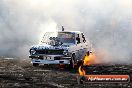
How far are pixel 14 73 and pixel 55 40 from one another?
12.3ft

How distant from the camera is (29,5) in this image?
128 feet

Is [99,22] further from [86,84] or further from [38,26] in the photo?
[86,84]

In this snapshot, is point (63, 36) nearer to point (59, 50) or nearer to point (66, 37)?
point (66, 37)

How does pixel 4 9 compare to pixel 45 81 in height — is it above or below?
above

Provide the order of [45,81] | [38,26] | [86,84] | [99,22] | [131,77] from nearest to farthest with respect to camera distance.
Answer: [86,84] < [45,81] < [131,77] < [38,26] < [99,22]

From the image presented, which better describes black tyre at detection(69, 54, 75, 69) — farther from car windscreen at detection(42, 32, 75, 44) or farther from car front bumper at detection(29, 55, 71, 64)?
car windscreen at detection(42, 32, 75, 44)

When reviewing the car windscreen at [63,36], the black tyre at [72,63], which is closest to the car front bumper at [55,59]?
the black tyre at [72,63]

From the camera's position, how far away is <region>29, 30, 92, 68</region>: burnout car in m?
18.9

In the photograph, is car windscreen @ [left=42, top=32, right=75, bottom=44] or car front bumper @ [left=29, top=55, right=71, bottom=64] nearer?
Result: car front bumper @ [left=29, top=55, right=71, bottom=64]

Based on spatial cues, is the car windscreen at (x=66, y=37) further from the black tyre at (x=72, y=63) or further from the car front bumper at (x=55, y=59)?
the car front bumper at (x=55, y=59)

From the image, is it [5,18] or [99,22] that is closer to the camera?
[5,18]

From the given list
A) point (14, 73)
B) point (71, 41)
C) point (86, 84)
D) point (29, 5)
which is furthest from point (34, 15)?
point (86, 84)

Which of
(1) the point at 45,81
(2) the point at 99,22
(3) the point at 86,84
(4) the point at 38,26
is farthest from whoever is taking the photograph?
(2) the point at 99,22

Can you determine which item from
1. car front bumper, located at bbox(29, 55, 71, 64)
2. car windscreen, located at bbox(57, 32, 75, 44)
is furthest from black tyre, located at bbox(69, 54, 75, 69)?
car windscreen, located at bbox(57, 32, 75, 44)
